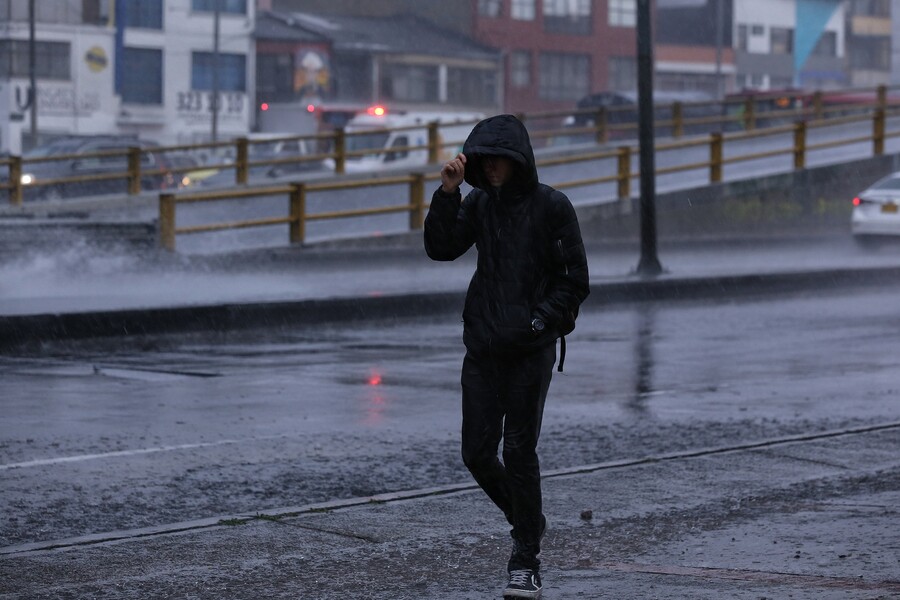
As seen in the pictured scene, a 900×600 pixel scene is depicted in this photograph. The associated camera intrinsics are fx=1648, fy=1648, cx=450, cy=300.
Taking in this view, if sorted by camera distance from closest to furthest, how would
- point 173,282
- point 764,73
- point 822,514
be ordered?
point 822,514 → point 173,282 → point 764,73

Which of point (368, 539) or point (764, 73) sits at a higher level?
point (764, 73)

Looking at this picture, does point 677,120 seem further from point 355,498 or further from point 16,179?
point 355,498

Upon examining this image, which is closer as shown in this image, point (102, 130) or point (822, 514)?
point (822, 514)

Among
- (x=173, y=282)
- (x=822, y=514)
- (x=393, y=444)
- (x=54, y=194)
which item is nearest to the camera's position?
(x=822, y=514)

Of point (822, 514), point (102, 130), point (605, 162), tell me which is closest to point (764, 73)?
point (102, 130)

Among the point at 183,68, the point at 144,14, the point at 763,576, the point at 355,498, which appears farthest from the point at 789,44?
the point at 763,576

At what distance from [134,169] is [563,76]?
2336 inches

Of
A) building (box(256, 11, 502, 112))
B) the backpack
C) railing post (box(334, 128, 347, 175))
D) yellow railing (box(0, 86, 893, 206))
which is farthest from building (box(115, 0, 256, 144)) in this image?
the backpack

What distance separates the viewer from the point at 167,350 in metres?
14.9

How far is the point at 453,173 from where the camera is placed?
5.58 metres

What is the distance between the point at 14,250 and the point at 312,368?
481 inches

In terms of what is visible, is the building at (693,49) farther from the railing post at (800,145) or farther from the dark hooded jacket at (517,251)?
the dark hooded jacket at (517,251)

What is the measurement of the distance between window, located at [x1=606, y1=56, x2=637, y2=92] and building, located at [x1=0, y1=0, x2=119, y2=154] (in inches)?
1209

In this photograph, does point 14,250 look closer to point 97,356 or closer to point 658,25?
point 97,356
